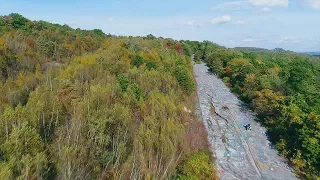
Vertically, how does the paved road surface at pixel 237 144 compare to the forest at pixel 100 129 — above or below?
below

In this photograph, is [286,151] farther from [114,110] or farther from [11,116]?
[11,116]

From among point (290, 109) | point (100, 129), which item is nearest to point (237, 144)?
point (290, 109)

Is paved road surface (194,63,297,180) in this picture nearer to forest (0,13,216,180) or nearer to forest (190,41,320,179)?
forest (190,41,320,179)

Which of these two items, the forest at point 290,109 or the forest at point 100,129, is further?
the forest at point 290,109

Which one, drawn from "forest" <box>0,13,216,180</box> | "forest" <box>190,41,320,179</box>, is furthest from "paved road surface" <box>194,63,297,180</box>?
"forest" <box>0,13,216,180</box>

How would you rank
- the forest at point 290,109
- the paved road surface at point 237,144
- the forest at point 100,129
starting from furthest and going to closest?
the paved road surface at point 237,144
the forest at point 290,109
the forest at point 100,129

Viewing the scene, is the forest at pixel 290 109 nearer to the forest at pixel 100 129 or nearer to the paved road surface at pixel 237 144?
the forest at pixel 100 129

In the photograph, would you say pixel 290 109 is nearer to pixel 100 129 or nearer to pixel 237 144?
pixel 237 144

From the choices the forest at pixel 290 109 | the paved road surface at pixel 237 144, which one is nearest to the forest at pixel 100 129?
the forest at pixel 290 109
